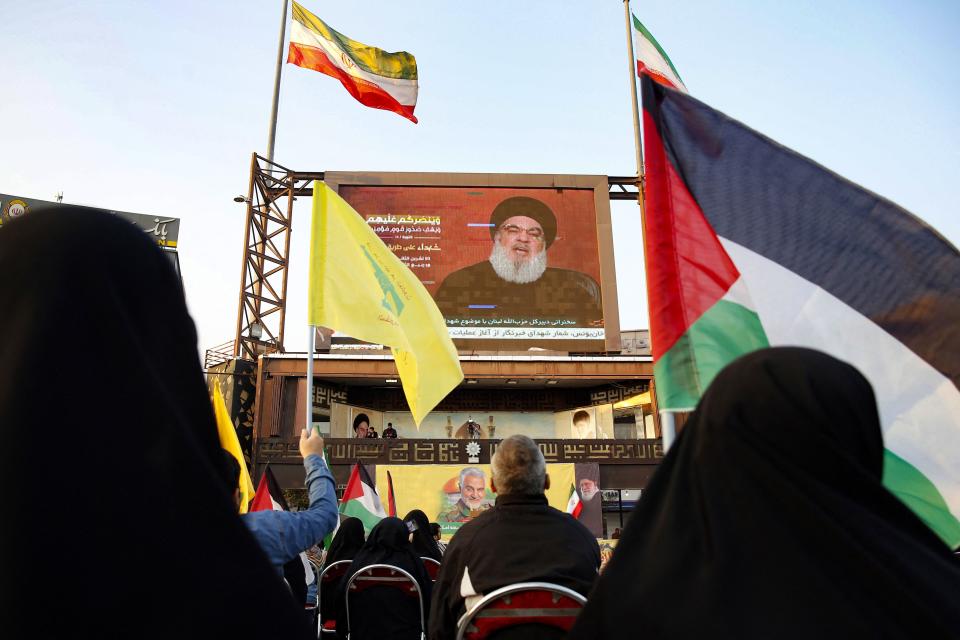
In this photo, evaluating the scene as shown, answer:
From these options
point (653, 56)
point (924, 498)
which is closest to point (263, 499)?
point (924, 498)

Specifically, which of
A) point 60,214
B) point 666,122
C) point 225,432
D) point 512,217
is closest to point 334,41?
point 512,217

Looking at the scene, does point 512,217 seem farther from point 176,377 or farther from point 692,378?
point 176,377

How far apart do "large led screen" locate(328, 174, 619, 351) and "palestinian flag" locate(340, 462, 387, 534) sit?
918 cm

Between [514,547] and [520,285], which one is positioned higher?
[520,285]

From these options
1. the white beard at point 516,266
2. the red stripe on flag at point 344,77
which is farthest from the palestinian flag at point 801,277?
the white beard at point 516,266

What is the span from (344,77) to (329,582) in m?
14.5

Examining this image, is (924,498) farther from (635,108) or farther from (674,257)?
(635,108)

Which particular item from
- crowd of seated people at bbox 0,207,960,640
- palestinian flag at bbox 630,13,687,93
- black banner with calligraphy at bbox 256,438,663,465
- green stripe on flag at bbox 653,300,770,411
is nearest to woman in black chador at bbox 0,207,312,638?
crowd of seated people at bbox 0,207,960,640

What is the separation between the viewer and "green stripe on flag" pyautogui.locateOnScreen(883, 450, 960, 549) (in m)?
2.60

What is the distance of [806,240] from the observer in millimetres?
2848

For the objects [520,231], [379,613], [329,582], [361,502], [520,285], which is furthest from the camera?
[520,231]

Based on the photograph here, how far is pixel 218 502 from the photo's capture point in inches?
40.3

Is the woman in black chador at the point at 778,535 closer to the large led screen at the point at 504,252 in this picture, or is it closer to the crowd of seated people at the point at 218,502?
the crowd of seated people at the point at 218,502

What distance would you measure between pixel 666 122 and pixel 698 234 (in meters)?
0.52
